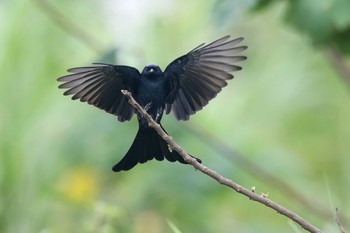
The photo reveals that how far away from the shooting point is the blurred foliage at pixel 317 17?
3.20 metres

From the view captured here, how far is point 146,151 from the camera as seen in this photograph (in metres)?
2.08

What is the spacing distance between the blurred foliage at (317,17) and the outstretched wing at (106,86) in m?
1.17

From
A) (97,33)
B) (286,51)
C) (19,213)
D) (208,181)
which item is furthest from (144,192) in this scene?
(286,51)

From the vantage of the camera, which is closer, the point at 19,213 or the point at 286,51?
the point at 19,213

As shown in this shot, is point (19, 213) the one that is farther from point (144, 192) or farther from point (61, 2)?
point (61, 2)

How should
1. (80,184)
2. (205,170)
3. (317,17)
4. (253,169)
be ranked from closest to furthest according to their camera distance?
(205,170), (317,17), (253,169), (80,184)

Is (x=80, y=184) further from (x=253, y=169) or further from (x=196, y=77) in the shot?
(x=196, y=77)

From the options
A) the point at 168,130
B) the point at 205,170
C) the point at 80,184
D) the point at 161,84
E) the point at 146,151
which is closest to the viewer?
the point at 205,170

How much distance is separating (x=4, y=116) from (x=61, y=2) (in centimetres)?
95

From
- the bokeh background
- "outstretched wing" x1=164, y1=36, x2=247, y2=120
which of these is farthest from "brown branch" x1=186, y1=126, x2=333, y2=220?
"outstretched wing" x1=164, y1=36, x2=247, y2=120

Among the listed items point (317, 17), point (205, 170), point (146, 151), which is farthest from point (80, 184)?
point (205, 170)

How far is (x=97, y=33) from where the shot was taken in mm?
5367

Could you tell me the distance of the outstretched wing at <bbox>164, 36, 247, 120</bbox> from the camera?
222 cm

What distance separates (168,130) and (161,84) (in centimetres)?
204
